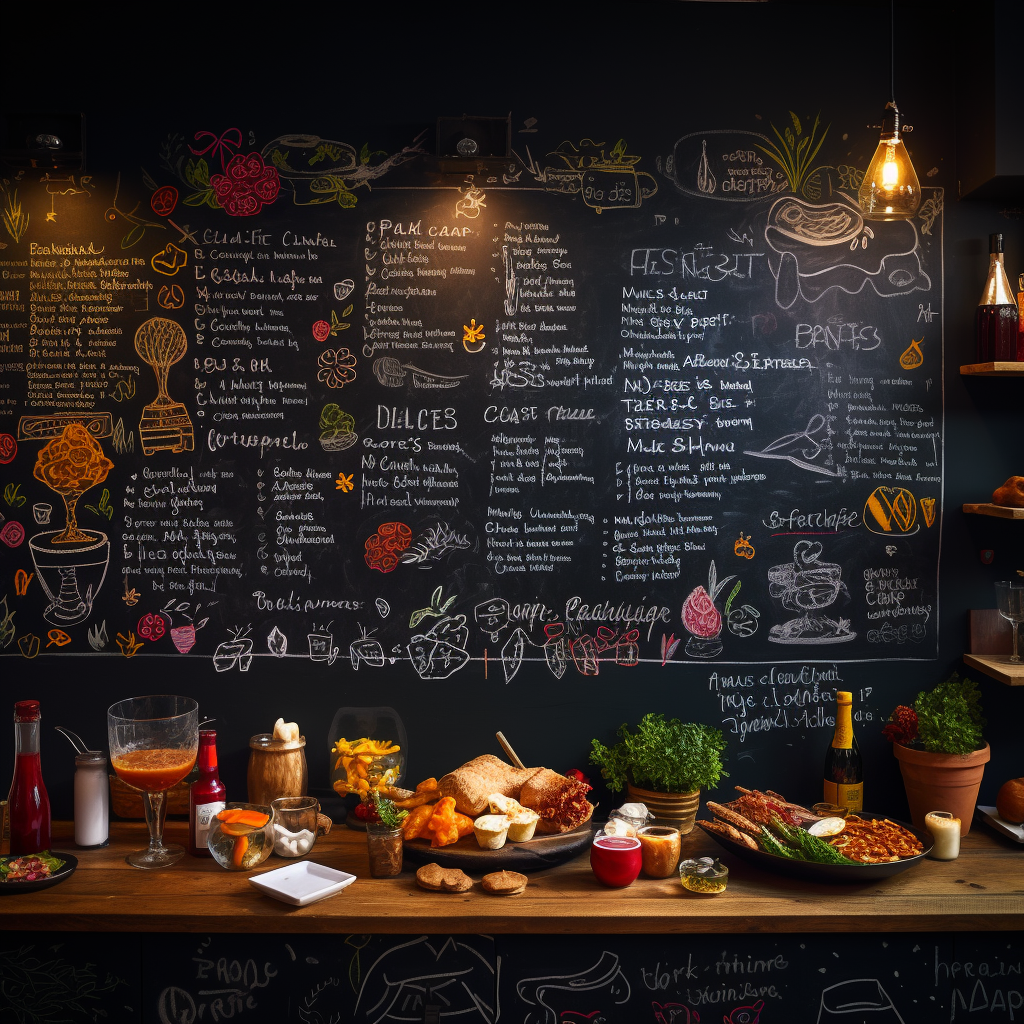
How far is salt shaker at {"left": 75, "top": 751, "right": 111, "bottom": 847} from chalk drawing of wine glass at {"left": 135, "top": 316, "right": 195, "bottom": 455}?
41.4 inches

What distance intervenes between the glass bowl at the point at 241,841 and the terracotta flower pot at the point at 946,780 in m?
2.10

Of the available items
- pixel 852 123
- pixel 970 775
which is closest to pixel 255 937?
pixel 970 775

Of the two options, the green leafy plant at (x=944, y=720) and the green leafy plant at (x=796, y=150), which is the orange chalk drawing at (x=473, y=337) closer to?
the green leafy plant at (x=796, y=150)

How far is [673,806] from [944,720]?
95 centimetres

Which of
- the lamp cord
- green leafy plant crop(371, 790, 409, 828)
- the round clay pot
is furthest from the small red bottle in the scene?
the lamp cord

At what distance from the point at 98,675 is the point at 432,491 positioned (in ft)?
4.36

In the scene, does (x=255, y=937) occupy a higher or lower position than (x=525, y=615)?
lower

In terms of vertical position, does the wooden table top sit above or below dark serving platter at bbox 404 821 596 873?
below

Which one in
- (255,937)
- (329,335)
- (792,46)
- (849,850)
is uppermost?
(792,46)

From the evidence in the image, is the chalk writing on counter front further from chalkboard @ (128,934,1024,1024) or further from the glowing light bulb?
chalkboard @ (128,934,1024,1024)

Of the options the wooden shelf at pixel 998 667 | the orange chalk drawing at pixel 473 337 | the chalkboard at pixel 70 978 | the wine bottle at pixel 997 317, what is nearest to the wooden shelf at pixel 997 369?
the wine bottle at pixel 997 317

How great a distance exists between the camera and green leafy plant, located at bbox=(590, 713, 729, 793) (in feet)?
9.27

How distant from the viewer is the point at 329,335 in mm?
3027

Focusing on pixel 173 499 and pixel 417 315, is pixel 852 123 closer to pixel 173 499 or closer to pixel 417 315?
pixel 417 315
